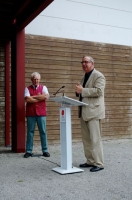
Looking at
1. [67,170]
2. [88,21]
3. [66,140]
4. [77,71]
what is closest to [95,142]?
[66,140]

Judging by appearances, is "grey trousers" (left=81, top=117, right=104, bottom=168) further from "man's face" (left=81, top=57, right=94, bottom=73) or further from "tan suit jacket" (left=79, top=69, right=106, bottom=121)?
"man's face" (left=81, top=57, right=94, bottom=73)

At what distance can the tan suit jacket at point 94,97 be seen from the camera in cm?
480

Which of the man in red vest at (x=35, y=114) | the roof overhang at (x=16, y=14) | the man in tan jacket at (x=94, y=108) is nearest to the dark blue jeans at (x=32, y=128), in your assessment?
the man in red vest at (x=35, y=114)

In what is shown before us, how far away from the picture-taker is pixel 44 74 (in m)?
7.78

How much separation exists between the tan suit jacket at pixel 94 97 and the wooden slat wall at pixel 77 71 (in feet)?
9.73

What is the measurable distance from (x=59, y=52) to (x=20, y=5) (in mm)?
2074

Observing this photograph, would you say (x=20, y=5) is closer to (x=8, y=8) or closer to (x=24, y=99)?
(x=8, y=8)

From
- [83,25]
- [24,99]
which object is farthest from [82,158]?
[83,25]

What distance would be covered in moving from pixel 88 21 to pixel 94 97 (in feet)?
13.7

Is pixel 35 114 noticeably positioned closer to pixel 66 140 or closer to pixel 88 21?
pixel 66 140

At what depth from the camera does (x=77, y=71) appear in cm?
819

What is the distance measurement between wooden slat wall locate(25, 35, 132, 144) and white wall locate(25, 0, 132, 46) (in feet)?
0.66

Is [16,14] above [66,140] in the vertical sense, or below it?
above

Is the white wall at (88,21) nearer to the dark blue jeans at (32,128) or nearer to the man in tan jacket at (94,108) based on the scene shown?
the dark blue jeans at (32,128)
